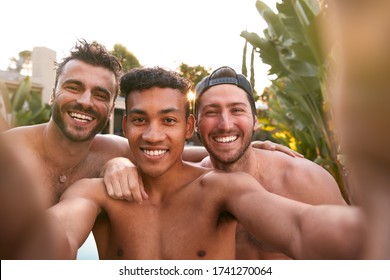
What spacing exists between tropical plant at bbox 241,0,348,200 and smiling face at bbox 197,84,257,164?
225 centimetres

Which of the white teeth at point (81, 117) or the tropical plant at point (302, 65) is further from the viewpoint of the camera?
the tropical plant at point (302, 65)

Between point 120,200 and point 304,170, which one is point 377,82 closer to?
point 120,200

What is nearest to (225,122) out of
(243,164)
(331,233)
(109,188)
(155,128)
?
(243,164)

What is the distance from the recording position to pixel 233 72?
212 centimetres

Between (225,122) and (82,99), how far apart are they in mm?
807

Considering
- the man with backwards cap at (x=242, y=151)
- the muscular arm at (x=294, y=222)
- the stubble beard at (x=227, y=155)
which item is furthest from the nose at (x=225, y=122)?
the muscular arm at (x=294, y=222)

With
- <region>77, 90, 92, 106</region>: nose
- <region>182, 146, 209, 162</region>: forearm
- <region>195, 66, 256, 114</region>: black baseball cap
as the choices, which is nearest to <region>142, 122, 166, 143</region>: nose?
<region>195, 66, 256, 114</region>: black baseball cap

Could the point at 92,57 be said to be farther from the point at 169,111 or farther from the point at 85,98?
the point at 169,111

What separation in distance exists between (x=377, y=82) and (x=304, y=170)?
77.9 inches

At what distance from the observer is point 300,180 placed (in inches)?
85.2

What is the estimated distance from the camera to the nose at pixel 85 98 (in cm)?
209

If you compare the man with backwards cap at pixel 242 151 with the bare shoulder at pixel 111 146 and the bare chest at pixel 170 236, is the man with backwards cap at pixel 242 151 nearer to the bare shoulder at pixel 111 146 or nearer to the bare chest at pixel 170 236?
the bare chest at pixel 170 236

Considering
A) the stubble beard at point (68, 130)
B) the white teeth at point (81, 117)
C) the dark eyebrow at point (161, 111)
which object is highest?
the dark eyebrow at point (161, 111)
